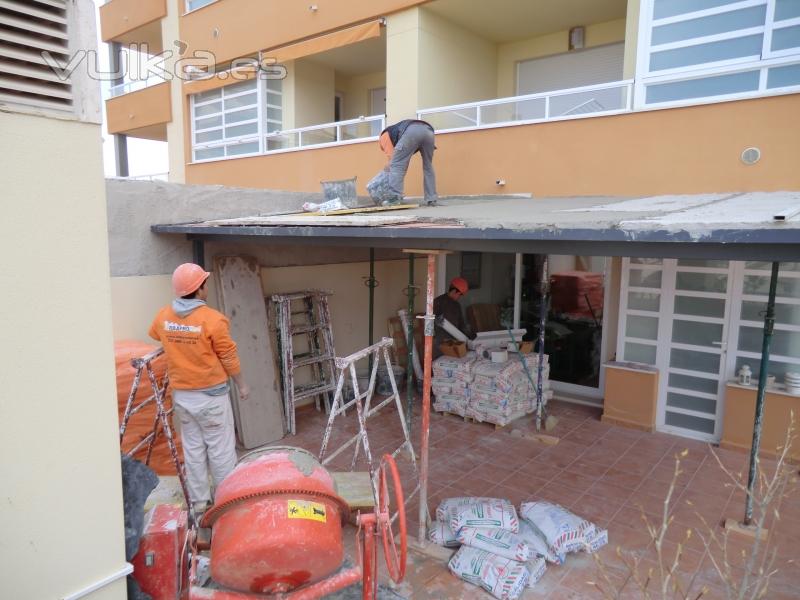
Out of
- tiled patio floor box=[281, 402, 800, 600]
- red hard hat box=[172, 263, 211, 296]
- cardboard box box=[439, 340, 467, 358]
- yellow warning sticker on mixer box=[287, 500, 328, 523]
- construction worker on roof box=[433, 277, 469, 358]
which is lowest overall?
tiled patio floor box=[281, 402, 800, 600]

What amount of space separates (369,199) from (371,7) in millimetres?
4012

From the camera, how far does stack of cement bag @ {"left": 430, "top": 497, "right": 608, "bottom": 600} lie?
3938 mm

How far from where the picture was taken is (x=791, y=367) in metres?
6.18

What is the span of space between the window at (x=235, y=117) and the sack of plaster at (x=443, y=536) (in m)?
9.84

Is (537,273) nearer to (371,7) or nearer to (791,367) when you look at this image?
(791,367)

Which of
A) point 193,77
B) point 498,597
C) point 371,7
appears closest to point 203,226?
point 498,597

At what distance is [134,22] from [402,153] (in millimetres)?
12033

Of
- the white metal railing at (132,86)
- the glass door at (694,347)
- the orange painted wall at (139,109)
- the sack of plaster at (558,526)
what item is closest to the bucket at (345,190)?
the glass door at (694,347)

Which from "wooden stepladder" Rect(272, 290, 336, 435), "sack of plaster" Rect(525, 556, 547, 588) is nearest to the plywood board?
"wooden stepladder" Rect(272, 290, 336, 435)

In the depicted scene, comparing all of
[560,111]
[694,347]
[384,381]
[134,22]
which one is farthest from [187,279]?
[134,22]

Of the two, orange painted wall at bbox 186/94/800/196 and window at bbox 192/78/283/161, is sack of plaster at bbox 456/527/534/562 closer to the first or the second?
orange painted wall at bbox 186/94/800/196

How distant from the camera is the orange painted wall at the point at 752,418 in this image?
5996 mm

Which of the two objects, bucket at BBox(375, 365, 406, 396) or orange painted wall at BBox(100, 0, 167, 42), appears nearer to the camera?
bucket at BBox(375, 365, 406, 396)

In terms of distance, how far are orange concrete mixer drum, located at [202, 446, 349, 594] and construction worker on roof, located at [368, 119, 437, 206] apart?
4906 millimetres
